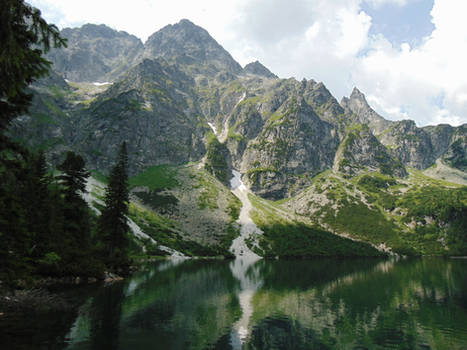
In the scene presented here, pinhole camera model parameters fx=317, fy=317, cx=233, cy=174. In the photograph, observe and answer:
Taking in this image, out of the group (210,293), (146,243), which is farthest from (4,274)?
(146,243)

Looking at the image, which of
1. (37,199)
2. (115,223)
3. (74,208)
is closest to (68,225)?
(74,208)

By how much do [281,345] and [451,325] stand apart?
75.5ft

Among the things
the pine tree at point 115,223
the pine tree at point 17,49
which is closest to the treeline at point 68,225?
the pine tree at point 115,223

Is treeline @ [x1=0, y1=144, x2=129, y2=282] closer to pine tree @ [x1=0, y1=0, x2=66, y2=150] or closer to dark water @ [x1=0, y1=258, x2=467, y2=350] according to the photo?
dark water @ [x1=0, y1=258, x2=467, y2=350]

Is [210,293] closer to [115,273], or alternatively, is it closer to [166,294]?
[166,294]

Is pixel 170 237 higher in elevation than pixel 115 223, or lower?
higher

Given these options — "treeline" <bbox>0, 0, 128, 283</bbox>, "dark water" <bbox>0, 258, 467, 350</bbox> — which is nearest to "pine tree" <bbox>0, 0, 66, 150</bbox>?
"treeline" <bbox>0, 0, 128, 283</bbox>

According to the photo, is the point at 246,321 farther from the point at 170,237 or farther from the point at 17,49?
the point at 170,237

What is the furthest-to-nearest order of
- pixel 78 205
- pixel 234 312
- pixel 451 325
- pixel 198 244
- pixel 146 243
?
pixel 198 244
pixel 146 243
pixel 78 205
pixel 234 312
pixel 451 325

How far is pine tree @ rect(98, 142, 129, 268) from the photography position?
64062 mm

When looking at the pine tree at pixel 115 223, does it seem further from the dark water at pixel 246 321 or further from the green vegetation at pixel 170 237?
the green vegetation at pixel 170 237

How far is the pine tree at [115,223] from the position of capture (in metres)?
64.1

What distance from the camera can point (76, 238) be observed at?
5578 centimetres

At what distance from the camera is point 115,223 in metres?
64.1
